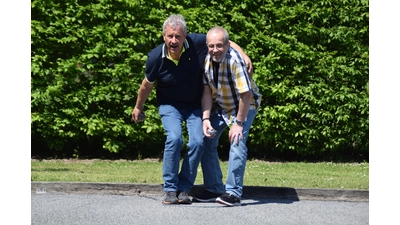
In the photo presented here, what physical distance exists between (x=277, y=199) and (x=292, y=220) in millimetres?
1103

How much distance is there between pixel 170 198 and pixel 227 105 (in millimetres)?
1102

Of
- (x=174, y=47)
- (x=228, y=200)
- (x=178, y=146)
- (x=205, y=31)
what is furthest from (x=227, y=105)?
(x=205, y=31)

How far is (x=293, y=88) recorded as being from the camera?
11.3m

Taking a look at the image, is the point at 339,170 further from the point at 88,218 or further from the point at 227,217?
the point at 88,218

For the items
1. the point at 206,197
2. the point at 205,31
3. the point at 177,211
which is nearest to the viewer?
the point at 177,211

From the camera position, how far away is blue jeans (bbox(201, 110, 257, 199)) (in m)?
7.16

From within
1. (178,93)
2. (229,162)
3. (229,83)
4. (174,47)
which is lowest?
(229,162)

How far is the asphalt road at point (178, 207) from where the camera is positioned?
6.48 m

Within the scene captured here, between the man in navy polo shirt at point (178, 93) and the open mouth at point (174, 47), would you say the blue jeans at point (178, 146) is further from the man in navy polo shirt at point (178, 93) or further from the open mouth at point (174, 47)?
the open mouth at point (174, 47)

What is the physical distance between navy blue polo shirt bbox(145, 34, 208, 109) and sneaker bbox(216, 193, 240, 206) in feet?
3.18

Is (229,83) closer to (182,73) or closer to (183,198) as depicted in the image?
(182,73)

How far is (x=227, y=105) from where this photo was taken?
286 inches

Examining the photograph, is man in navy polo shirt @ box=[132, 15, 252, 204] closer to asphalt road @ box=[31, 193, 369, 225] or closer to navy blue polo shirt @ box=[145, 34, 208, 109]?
navy blue polo shirt @ box=[145, 34, 208, 109]

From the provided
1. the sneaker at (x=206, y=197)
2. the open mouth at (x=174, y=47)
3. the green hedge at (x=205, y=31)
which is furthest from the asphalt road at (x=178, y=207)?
the green hedge at (x=205, y=31)
